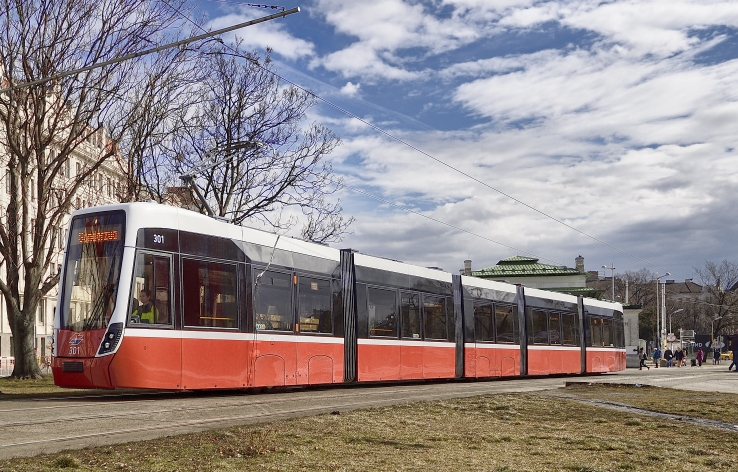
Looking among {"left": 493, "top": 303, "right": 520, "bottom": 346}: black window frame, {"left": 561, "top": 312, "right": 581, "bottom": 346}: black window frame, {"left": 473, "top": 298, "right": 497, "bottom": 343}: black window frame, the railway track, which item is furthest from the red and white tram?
{"left": 561, "top": 312, "right": 581, "bottom": 346}: black window frame

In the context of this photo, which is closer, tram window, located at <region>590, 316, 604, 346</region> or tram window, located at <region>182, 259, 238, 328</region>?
tram window, located at <region>182, 259, 238, 328</region>

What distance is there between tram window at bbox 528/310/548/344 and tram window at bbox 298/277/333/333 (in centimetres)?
1287

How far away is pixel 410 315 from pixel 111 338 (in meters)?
10.6

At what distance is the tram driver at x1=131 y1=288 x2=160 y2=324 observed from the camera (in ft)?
49.8

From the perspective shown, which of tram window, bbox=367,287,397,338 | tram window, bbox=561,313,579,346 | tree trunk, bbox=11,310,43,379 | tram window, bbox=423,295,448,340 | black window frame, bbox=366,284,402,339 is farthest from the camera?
tram window, bbox=561,313,579,346

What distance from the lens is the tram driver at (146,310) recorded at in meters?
15.2

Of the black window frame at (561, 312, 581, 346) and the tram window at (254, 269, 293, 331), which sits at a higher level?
the tram window at (254, 269, 293, 331)

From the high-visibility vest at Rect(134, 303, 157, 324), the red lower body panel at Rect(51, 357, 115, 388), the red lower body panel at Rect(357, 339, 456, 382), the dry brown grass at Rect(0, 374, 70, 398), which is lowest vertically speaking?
the dry brown grass at Rect(0, 374, 70, 398)

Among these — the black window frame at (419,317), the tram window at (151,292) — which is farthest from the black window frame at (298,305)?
the tram window at (151,292)

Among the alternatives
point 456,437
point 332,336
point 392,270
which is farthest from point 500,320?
point 456,437

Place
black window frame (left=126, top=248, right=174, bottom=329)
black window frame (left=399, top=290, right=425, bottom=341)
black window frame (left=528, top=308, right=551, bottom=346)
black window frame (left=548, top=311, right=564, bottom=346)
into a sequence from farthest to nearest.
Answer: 1. black window frame (left=548, top=311, right=564, bottom=346)
2. black window frame (left=528, top=308, right=551, bottom=346)
3. black window frame (left=399, top=290, right=425, bottom=341)
4. black window frame (left=126, top=248, right=174, bottom=329)

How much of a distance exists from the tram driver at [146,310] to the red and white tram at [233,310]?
0.06 feet

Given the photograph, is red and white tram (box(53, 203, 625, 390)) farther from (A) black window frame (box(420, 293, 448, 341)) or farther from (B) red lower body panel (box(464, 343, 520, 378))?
(B) red lower body panel (box(464, 343, 520, 378))

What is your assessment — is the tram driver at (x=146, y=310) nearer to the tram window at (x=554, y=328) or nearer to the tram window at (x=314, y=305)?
the tram window at (x=314, y=305)
